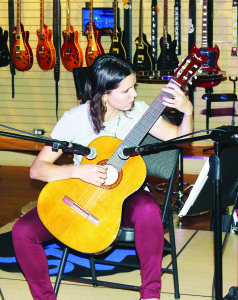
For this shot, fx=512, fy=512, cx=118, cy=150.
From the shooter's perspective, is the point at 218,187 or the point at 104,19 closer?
the point at 218,187

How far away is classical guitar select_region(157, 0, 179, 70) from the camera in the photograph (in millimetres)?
5801

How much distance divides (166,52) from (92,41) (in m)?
0.88

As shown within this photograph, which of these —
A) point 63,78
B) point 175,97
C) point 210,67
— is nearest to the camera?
point 175,97

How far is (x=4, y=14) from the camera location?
6605mm

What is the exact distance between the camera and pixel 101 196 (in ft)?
7.54

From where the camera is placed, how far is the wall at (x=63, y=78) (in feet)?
20.0

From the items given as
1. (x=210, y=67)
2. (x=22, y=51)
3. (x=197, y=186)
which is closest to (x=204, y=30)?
(x=210, y=67)

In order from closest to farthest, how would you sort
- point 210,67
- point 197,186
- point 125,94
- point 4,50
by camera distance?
point 197,186, point 125,94, point 210,67, point 4,50

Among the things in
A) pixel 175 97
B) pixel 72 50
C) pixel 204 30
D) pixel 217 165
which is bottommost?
pixel 217 165

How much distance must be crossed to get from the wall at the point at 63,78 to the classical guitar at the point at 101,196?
393cm

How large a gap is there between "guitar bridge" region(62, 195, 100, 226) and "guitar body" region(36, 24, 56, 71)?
4100 millimetres

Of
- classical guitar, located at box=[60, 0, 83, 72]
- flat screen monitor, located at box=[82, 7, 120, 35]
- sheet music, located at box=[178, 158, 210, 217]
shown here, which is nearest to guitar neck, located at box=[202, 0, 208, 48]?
flat screen monitor, located at box=[82, 7, 120, 35]

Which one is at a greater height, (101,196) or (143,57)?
(143,57)

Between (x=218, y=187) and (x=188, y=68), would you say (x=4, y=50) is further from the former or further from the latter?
(x=218, y=187)
